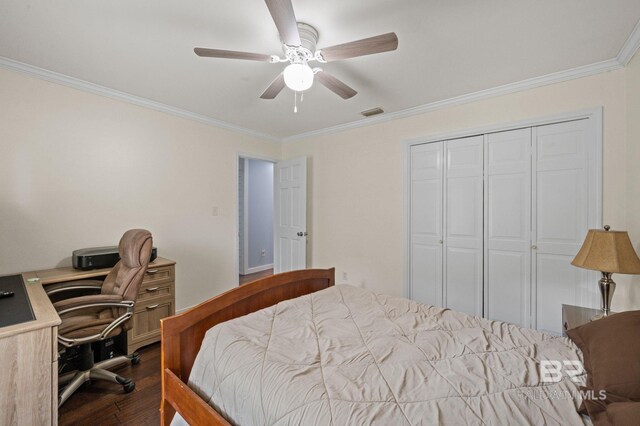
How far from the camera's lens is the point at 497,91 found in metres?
2.68

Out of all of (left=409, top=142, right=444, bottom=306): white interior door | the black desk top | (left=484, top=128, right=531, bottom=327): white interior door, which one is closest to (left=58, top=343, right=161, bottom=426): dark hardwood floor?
the black desk top

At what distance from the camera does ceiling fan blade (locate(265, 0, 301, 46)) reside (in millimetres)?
1221

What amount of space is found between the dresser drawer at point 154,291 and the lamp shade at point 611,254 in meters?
3.41

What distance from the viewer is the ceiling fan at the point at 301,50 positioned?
133 cm

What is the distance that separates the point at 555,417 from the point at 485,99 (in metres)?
2.82

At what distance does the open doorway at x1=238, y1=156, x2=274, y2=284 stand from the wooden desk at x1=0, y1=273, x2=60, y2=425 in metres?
3.90

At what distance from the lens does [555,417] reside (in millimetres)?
874

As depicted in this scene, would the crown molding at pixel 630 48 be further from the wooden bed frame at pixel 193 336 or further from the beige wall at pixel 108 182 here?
the beige wall at pixel 108 182

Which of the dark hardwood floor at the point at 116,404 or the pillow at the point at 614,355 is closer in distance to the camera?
the pillow at the point at 614,355

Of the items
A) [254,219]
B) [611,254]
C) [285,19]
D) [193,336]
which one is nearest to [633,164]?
[611,254]

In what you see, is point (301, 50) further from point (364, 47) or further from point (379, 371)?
point (379, 371)

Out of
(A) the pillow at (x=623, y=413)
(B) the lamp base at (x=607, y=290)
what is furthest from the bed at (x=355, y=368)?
(B) the lamp base at (x=607, y=290)

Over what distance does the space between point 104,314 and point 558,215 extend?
388cm

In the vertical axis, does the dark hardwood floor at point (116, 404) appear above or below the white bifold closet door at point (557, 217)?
below
